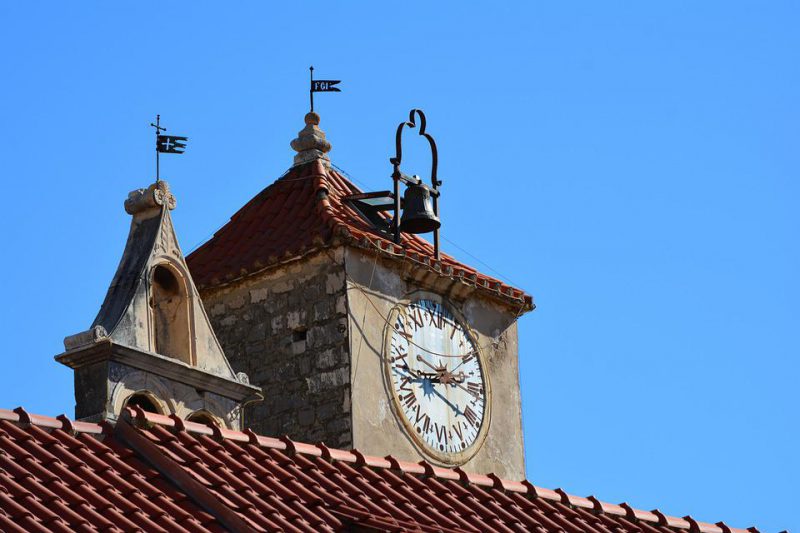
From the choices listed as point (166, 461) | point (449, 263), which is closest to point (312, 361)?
point (449, 263)

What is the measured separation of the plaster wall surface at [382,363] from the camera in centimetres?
2031

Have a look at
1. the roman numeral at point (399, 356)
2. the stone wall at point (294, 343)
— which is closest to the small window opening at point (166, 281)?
the stone wall at point (294, 343)

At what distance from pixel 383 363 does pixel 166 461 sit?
25.8 ft

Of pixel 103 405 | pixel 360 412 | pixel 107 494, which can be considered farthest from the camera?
pixel 360 412

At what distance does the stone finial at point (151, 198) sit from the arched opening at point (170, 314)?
56 cm

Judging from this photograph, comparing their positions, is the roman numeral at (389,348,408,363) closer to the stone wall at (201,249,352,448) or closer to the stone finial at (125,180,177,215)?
Answer: the stone wall at (201,249,352,448)

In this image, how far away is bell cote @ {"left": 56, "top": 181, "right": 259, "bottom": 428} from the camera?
17.0 metres

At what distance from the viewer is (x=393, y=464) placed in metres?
14.4

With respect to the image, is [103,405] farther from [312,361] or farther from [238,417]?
[312,361]

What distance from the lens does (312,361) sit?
2059 cm

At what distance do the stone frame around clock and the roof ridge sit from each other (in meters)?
4.81

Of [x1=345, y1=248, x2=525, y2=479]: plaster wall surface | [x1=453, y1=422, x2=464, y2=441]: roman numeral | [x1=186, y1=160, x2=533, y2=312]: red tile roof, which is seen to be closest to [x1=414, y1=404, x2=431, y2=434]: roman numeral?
[x1=345, y1=248, x2=525, y2=479]: plaster wall surface

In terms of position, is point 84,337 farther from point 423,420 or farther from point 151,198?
point 423,420

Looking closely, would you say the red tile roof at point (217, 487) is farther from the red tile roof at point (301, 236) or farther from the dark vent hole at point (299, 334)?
the red tile roof at point (301, 236)
